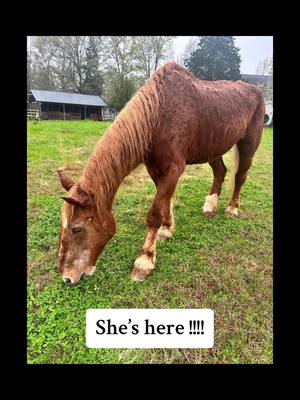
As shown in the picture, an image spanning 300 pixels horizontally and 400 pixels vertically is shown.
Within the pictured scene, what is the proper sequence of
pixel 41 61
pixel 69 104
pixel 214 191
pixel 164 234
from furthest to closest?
pixel 69 104 < pixel 214 191 < pixel 164 234 < pixel 41 61

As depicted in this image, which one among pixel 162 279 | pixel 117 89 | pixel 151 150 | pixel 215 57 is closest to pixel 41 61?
pixel 117 89

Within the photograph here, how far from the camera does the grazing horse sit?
1.84 meters

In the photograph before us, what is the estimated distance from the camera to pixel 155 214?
7.58 feet

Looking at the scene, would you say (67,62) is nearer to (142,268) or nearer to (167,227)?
(167,227)

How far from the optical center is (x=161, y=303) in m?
1.93

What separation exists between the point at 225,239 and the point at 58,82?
2.67 meters

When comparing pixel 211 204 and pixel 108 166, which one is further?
pixel 211 204

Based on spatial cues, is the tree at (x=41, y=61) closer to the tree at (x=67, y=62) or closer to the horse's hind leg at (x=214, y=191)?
the tree at (x=67, y=62)

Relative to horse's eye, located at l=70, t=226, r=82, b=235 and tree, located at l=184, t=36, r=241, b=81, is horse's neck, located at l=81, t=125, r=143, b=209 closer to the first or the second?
horse's eye, located at l=70, t=226, r=82, b=235

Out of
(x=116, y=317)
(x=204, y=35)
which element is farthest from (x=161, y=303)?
(x=204, y=35)

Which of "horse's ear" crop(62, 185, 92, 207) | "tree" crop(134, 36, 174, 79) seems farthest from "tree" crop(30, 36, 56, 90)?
"horse's ear" crop(62, 185, 92, 207)

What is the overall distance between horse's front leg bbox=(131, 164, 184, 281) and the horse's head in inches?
17.4

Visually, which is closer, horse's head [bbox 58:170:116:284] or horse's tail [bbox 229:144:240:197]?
horse's head [bbox 58:170:116:284]

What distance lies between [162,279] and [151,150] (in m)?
1.09
